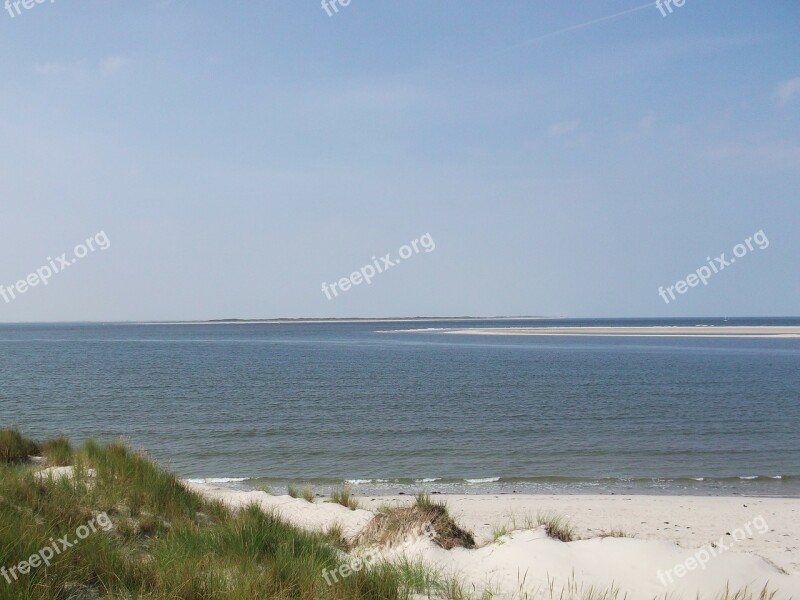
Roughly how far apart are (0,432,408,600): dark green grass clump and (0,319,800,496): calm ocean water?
6837mm

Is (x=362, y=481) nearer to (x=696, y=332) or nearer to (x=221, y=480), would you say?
(x=221, y=480)

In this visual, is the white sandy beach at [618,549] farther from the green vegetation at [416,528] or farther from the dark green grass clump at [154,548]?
the dark green grass clump at [154,548]

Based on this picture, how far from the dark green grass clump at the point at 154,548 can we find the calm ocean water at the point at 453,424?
684cm

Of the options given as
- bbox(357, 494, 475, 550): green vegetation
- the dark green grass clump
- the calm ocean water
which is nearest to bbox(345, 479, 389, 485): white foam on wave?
the calm ocean water

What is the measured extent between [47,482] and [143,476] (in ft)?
4.06

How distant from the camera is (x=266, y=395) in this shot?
104 ft

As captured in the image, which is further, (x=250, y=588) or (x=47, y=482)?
(x=47, y=482)

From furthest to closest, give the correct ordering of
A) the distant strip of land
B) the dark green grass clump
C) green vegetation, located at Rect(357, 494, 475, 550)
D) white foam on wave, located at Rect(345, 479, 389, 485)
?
1. the distant strip of land
2. white foam on wave, located at Rect(345, 479, 389, 485)
3. green vegetation, located at Rect(357, 494, 475, 550)
4. the dark green grass clump

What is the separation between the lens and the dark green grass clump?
4.89m

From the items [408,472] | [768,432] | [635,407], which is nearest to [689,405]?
[635,407]

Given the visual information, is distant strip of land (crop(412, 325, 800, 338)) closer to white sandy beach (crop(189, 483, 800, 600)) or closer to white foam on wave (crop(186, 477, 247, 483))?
white sandy beach (crop(189, 483, 800, 600))

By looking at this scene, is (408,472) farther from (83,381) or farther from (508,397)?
(83,381)

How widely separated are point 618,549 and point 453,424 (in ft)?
52.5

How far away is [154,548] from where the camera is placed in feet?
20.4
